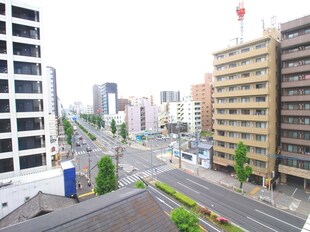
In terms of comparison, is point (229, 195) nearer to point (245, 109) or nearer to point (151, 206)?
point (245, 109)

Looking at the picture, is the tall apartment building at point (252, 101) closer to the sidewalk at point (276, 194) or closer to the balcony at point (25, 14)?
the sidewalk at point (276, 194)

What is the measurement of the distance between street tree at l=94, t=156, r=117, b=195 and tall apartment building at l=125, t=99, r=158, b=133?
62.2m

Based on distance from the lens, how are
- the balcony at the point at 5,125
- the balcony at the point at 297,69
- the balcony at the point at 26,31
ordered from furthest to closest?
the balcony at the point at 297,69 < the balcony at the point at 26,31 < the balcony at the point at 5,125

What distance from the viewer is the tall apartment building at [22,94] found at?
73.1 ft

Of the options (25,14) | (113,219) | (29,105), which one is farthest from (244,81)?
(25,14)

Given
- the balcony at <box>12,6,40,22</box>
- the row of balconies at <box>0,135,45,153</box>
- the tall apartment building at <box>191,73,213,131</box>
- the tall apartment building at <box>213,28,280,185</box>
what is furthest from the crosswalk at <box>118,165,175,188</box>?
the tall apartment building at <box>191,73,213,131</box>

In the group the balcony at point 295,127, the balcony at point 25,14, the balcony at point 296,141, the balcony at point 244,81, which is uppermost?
the balcony at point 25,14

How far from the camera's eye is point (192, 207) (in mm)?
23703

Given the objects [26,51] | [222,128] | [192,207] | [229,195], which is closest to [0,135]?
[26,51]

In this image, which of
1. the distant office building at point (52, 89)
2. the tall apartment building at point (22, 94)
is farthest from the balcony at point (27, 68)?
the distant office building at point (52, 89)

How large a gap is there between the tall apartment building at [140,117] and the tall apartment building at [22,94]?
5839 centimetres

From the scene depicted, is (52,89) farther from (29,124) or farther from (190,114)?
(29,124)

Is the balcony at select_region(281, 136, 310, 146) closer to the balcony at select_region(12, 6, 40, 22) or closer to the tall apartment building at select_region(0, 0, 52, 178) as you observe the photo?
the tall apartment building at select_region(0, 0, 52, 178)

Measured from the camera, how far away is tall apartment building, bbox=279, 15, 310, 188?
1092 inches
